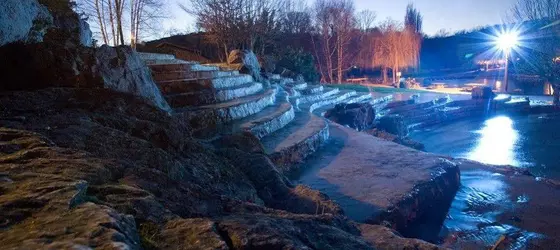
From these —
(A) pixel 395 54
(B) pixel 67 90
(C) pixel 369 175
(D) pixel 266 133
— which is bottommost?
(C) pixel 369 175

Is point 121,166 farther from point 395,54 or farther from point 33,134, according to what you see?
point 395,54

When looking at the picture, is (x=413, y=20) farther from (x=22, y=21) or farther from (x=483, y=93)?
(x=22, y=21)

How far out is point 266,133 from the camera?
20.8 feet

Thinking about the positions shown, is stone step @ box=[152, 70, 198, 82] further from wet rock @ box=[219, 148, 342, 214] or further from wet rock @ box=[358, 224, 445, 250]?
wet rock @ box=[358, 224, 445, 250]

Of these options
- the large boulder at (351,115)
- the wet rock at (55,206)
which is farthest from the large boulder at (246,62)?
the wet rock at (55,206)

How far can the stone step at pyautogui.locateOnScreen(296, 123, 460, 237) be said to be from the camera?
13.5 feet

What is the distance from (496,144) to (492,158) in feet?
7.57

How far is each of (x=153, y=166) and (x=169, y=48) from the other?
2205cm

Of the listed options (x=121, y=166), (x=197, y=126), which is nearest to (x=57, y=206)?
(x=121, y=166)

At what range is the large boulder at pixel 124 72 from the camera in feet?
12.8

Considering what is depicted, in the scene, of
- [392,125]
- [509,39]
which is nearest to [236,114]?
[392,125]

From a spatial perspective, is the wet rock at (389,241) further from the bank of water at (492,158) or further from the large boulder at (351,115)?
the large boulder at (351,115)

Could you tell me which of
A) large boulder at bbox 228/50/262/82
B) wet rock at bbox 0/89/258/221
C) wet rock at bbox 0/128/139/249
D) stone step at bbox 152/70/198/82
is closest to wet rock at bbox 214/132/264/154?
wet rock at bbox 0/89/258/221

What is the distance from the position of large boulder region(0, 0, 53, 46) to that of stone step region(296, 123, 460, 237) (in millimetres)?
3502
